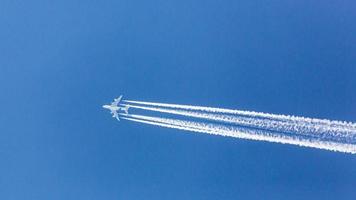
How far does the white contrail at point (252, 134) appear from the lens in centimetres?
2212

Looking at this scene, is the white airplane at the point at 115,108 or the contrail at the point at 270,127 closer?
the contrail at the point at 270,127

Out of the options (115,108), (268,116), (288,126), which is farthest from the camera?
(115,108)

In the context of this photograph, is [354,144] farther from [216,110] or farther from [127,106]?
[127,106]

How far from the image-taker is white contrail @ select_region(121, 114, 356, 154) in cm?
2212

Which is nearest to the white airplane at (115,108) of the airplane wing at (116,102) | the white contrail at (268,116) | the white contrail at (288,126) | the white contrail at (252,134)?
the airplane wing at (116,102)

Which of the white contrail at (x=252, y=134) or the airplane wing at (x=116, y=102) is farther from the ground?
the airplane wing at (x=116, y=102)

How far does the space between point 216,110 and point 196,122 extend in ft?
3.72

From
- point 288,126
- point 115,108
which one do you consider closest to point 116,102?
point 115,108

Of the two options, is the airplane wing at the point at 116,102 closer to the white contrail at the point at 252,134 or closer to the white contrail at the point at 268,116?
the white contrail at the point at 268,116

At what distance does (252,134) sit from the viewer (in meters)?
23.9

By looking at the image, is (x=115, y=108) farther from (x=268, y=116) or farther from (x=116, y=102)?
(x=268, y=116)

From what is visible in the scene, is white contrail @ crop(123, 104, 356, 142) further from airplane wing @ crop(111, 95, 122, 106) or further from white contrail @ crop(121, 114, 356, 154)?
airplane wing @ crop(111, 95, 122, 106)

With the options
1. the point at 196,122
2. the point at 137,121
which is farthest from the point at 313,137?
the point at 137,121

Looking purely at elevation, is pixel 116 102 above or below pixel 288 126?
above
